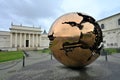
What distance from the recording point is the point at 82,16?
6.42 meters

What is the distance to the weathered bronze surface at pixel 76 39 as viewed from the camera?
19.4 ft

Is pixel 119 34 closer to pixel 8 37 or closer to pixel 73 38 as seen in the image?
pixel 73 38

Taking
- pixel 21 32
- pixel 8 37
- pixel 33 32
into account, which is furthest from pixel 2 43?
pixel 33 32

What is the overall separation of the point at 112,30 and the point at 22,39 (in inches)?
1852

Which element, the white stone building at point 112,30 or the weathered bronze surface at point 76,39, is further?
the white stone building at point 112,30

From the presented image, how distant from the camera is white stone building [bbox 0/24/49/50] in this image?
62188 mm

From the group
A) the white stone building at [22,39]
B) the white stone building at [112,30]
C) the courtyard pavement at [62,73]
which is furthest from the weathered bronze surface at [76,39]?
the white stone building at [22,39]

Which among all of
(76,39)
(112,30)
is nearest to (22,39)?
(112,30)

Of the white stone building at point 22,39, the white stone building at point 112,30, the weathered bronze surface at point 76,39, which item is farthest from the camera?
the white stone building at point 22,39

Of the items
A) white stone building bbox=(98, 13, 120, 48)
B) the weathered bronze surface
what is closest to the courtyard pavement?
the weathered bronze surface

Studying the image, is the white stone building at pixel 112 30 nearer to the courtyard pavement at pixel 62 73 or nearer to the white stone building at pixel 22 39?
the white stone building at pixel 22 39

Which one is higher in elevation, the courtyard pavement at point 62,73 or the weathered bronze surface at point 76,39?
the weathered bronze surface at point 76,39

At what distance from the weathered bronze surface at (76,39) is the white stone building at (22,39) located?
196 ft

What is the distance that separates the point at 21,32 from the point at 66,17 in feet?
209
